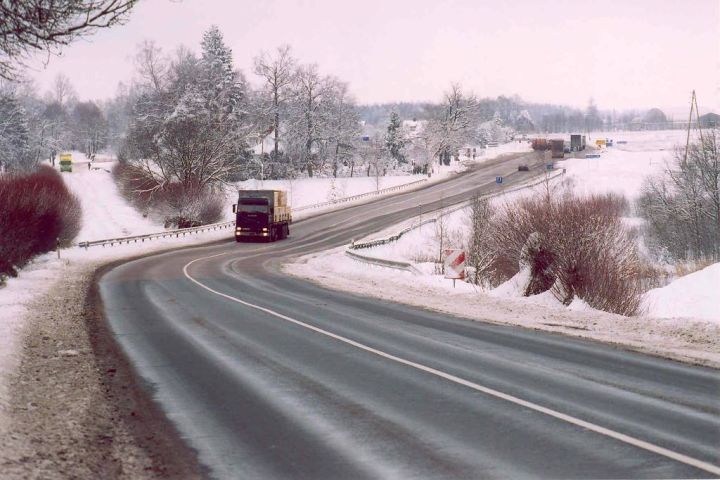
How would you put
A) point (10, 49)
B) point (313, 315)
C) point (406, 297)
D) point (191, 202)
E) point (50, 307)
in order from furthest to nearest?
point (191, 202) → point (406, 297) → point (50, 307) → point (313, 315) → point (10, 49)

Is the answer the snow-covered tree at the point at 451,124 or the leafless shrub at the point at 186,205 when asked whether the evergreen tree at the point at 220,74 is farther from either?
the snow-covered tree at the point at 451,124

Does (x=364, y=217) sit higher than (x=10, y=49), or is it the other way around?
(x=10, y=49)

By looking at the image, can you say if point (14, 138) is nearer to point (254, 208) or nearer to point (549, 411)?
point (254, 208)

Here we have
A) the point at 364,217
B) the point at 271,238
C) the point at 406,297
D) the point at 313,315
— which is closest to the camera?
the point at 313,315

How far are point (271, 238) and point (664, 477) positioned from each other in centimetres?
4425

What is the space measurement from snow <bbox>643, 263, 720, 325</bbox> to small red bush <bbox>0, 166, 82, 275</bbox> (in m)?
22.5

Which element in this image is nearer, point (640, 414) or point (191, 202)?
point (640, 414)

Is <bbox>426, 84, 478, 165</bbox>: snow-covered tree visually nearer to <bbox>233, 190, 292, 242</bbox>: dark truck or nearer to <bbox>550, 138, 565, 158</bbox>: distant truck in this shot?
<bbox>550, 138, 565, 158</bbox>: distant truck

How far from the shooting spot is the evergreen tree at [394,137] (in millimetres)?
118500

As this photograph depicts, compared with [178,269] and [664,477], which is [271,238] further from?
[664,477]

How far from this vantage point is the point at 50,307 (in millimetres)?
17438

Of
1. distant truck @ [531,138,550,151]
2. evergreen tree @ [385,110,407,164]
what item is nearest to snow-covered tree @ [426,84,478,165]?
evergreen tree @ [385,110,407,164]

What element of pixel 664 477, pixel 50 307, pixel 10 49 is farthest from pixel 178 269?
pixel 664 477

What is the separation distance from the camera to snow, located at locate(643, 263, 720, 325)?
19938 mm
